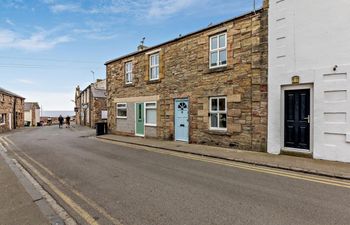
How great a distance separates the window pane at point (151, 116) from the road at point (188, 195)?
8392 millimetres

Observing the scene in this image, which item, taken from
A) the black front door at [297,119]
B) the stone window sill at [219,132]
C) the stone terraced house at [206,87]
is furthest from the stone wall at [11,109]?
the black front door at [297,119]

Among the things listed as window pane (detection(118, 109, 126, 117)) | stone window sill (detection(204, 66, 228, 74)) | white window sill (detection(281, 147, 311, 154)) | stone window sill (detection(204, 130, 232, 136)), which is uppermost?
stone window sill (detection(204, 66, 228, 74))

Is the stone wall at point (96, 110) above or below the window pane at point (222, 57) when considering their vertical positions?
below

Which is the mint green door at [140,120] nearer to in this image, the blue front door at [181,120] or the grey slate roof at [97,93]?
the blue front door at [181,120]

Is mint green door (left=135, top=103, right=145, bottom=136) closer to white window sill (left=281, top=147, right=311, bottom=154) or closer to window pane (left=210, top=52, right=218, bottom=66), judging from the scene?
window pane (left=210, top=52, right=218, bottom=66)

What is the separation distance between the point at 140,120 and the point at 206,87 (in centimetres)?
669

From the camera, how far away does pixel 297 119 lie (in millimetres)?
10188

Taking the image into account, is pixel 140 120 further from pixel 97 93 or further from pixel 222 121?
pixel 97 93

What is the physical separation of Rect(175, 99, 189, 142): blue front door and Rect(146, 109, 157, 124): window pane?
85.7 inches

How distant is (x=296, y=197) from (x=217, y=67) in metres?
8.65

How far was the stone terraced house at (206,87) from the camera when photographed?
11383 mm

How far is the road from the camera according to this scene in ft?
14.6

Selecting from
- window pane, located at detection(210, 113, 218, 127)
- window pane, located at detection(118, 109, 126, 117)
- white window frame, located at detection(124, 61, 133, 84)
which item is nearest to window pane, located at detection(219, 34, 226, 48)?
window pane, located at detection(210, 113, 218, 127)

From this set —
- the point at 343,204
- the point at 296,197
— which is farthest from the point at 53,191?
the point at 343,204
